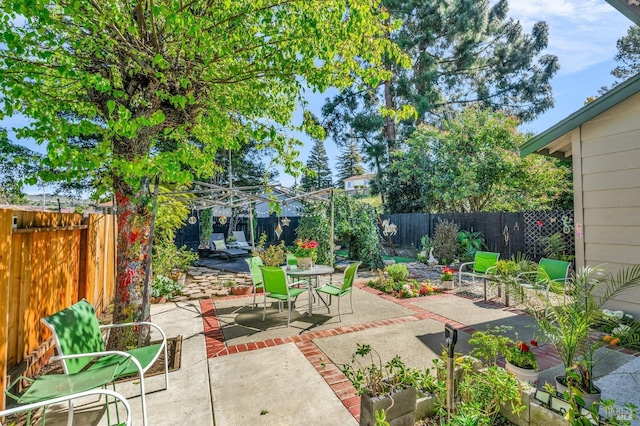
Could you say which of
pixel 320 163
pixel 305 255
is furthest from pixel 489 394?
pixel 320 163

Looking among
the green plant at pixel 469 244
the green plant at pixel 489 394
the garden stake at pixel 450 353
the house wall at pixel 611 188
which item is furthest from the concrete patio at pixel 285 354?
the green plant at pixel 469 244

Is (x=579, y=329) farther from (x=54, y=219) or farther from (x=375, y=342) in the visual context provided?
(x=54, y=219)

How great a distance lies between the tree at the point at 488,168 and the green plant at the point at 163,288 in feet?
30.6

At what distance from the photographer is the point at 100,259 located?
491 cm

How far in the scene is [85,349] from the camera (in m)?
2.36

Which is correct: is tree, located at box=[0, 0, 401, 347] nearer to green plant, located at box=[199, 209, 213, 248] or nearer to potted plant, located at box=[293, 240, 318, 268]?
potted plant, located at box=[293, 240, 318, 268]

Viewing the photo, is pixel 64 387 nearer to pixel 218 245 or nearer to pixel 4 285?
pixel 4 285

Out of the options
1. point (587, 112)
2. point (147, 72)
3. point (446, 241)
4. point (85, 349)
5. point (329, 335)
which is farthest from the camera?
point (446, 241)

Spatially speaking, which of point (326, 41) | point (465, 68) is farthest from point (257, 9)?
point (465, 68)

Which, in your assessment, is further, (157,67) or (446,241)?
(446,241)

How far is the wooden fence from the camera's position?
2178 mm

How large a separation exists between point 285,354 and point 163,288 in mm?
3582

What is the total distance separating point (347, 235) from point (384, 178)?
740cm

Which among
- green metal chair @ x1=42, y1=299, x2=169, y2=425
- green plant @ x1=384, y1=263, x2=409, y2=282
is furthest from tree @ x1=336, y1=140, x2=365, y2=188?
green metal chair @ x1=42, y1=299, x2=169, y2=425
